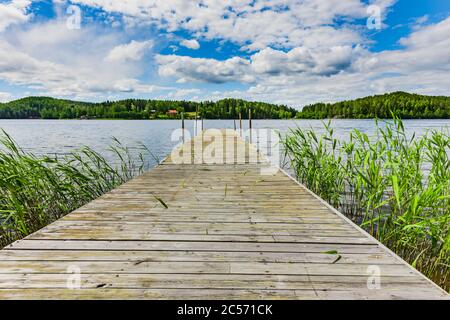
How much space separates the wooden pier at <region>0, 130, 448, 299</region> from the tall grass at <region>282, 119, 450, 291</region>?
31.7 inches

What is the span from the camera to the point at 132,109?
2648 inches

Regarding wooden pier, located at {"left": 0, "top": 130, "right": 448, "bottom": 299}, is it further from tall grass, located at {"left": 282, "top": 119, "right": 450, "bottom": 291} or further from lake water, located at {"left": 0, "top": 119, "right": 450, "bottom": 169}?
lake water, located at {"left": 0, "top": 119, "right": 450, "bottom": 169}

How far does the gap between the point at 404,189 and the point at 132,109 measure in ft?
225

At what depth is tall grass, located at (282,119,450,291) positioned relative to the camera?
3.28 metres

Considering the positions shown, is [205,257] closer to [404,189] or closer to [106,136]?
[404,189]

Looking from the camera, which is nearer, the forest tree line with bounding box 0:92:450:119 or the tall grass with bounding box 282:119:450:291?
the tall grass with bounding box 282:119:450:291

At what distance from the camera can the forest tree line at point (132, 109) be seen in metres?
48.5

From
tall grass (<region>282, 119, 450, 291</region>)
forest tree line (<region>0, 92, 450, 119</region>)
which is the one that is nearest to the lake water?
tall grass (<region>282, 119, 450, 291</region>)

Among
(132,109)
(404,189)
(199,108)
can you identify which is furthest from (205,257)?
(132,109)

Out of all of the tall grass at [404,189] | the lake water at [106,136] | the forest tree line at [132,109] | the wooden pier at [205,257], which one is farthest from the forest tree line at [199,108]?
the wooden pier at [205,257]
